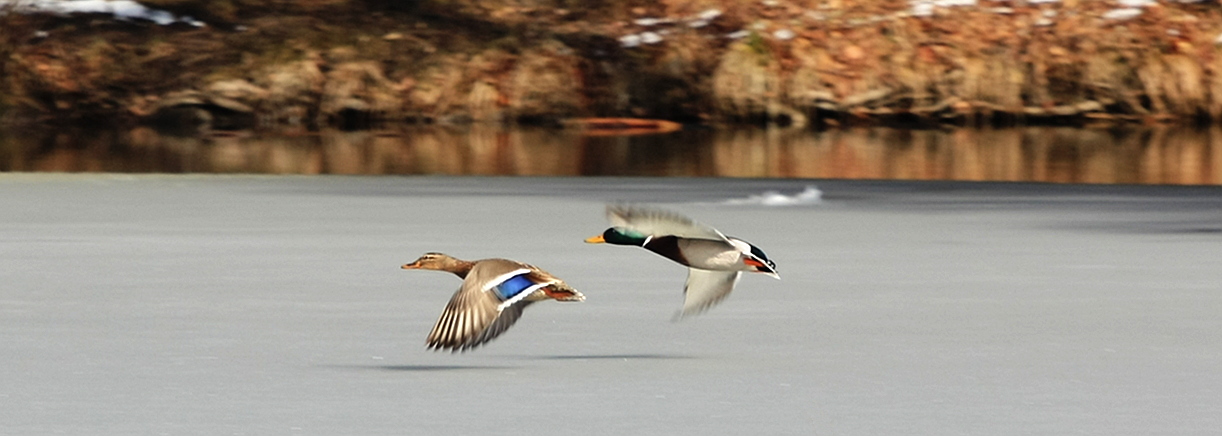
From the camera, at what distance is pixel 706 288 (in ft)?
16.3

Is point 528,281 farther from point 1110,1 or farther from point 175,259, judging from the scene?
point 1110,1

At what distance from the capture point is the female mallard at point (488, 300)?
4316mm

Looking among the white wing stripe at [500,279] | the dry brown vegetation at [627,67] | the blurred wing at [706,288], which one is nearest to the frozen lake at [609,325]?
the blurred wing at [706,288]

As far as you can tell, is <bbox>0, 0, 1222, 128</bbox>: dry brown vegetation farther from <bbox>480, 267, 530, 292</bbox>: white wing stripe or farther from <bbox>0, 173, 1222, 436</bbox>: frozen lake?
<bbox>480, 267, 530, 292</bbox>: white wing stripe

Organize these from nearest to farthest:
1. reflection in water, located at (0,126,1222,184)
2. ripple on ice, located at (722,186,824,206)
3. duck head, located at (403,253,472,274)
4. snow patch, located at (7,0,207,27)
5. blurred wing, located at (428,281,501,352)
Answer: blurred wing, located at (428,281,501,352) < duck head, located at (403,253,472,274) < ripple on ice, located at (722,186,824,206) < reflection in water, located at (0,126,1222,184) < snow patch, located at (7,0,207,27)

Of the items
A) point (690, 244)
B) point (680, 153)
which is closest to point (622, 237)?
point (690, 244)

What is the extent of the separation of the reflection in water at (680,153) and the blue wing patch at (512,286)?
7907 millimetres

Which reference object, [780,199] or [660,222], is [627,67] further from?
[660,222]

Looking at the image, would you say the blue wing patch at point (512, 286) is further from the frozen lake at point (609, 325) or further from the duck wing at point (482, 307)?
the frozen lake at point (609, 325)

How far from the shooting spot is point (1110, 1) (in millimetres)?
21984

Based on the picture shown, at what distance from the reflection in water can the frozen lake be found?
3769mm

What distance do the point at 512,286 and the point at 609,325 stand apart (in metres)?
1.25

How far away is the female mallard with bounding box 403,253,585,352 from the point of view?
4.32m

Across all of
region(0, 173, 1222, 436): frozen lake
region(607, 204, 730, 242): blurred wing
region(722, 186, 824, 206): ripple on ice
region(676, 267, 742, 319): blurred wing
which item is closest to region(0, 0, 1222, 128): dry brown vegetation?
region(722, 186, 824, 206): ripple on ice
